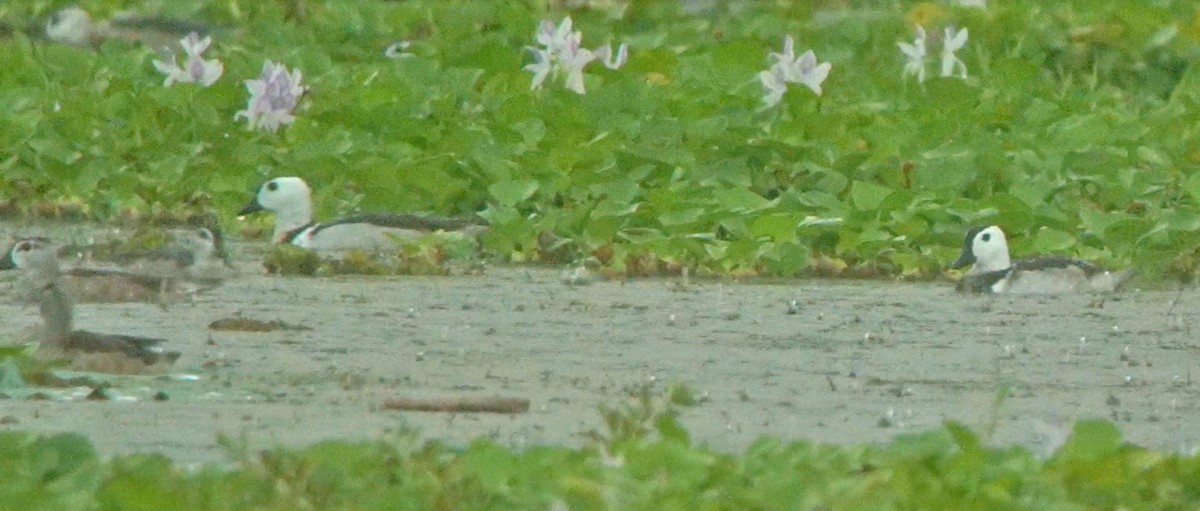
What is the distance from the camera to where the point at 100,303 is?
32.3 ft

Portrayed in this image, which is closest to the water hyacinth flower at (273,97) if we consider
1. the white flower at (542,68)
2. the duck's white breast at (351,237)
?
the white flower at (542,68)

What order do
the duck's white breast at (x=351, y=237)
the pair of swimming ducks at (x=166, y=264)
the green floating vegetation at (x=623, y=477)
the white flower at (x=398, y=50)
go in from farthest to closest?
the white flower at (x=398, y=50), the duck's white breast at (x=351, y=237), the pair of swimming ducks at (x=166, y=264), the green floating vegetation at (x=623, y=477)

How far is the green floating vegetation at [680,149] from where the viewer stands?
1120 cm

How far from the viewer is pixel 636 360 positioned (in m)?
8.52

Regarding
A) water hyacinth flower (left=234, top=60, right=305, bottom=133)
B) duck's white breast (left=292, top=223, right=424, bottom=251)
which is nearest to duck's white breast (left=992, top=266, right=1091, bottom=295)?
duck's white breast (left=292, top=223, right=424, bottom=251)

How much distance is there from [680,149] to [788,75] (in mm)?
1329

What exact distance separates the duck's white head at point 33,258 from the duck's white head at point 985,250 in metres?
2.95

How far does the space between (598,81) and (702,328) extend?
15.7 ft

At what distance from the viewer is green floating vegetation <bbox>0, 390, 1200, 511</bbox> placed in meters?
5.46

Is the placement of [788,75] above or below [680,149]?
above

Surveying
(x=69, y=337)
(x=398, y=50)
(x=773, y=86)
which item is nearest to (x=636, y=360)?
(x=69, y=337)

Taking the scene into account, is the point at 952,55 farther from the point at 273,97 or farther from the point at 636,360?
the point at 636,360

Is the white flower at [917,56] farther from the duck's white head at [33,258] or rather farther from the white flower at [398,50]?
the duck's white head at [33,258]

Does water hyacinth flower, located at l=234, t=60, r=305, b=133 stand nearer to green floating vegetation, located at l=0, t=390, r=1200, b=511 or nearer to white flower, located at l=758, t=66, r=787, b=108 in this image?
white flower, located at l=758, t=66, r=787, b=108
